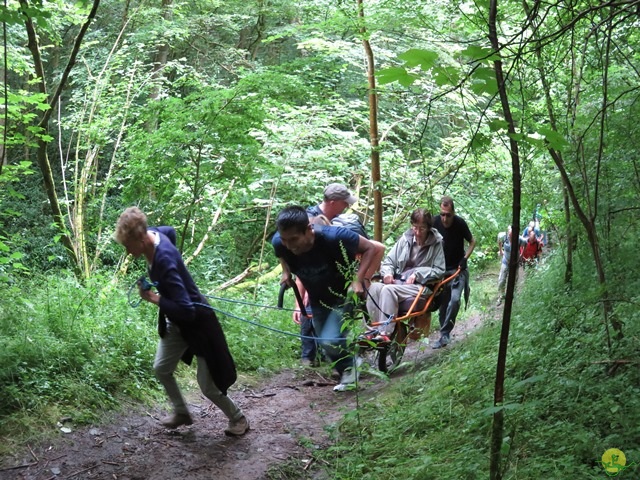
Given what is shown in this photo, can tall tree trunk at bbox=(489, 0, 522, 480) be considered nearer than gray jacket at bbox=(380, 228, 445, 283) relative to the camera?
Yes

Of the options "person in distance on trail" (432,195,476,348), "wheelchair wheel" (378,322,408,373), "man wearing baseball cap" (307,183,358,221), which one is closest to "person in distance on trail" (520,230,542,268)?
"person in distance on trail" (432,195,476,348)

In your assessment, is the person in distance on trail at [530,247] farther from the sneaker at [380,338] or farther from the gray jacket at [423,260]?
the sneaker at [380,338]

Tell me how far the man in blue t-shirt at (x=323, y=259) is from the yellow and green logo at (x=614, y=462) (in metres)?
2.84

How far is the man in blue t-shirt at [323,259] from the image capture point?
569cm

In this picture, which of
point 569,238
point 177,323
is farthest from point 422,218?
point 177,323

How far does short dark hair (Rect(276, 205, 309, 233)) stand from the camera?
562 centimetres

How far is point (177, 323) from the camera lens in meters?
4.90

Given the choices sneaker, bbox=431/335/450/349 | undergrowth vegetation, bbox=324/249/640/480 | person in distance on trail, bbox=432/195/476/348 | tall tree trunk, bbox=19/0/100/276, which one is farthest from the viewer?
person in distance on trail, bbox=432/195/476/348

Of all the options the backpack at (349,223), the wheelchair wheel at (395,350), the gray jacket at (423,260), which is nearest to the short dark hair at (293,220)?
the backpack at (349,223)

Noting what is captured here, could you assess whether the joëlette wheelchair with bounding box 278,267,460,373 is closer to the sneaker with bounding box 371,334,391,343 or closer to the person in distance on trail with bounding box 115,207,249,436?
the sneaker with bounding box 371,334,391,343

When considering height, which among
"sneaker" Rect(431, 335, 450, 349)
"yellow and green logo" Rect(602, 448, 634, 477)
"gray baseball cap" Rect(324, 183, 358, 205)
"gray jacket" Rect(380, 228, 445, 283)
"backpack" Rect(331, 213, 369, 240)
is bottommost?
"sneaker" Rect(431, 335, 450, 349)

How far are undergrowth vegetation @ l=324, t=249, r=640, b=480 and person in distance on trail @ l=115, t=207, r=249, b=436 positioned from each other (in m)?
1.01

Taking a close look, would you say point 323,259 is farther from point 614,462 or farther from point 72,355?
point 614,462

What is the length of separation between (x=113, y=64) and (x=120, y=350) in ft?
18.8
